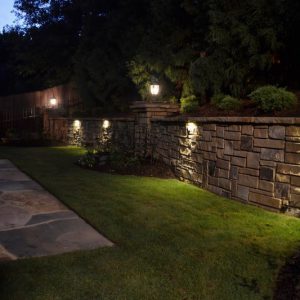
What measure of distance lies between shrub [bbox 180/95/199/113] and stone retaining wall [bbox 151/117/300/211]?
1044 millimetres

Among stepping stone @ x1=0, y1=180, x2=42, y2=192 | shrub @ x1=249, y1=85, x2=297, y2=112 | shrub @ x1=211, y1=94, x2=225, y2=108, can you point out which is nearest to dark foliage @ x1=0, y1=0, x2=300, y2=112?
shrub @ x1=211, y1=94, x2=225, y2=108

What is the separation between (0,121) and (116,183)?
45.8ft

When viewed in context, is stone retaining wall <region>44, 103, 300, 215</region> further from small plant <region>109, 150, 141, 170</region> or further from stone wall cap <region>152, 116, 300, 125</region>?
small plant <region>109, 150, 141, 170</region>

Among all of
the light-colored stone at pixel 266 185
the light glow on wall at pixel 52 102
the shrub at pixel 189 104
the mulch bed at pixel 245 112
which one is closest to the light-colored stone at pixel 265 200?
the light-colored stone at pixel 266 185

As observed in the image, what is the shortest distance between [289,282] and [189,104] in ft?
21.9

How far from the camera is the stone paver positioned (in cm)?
425

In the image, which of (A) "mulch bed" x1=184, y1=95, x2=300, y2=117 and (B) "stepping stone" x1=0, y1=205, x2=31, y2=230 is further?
(A) "mulch bed" x1=184, y1=95, x2=300, y2=117

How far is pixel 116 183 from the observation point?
26.1ft

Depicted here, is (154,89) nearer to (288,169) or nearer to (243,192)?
(243,192)

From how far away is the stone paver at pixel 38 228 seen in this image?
14.0ft

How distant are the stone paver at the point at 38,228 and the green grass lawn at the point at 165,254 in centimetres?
19

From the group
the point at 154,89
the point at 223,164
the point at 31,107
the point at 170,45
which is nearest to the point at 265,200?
the point at 223,164

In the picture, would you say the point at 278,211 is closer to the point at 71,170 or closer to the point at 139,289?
the point at 139,289

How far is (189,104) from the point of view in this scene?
9711mm
